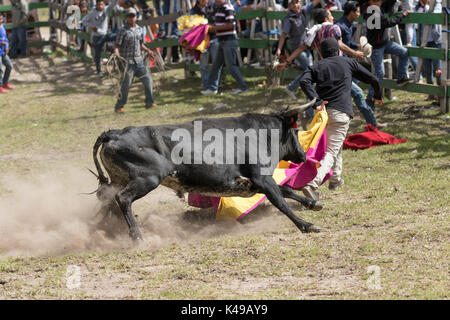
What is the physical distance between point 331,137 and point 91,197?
9.41ft

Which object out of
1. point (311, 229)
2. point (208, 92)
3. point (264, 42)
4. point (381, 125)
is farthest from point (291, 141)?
point (264, 42)

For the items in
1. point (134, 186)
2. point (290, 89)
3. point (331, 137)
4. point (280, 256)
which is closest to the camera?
point (280, 256)

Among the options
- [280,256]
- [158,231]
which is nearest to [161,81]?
[158,231]

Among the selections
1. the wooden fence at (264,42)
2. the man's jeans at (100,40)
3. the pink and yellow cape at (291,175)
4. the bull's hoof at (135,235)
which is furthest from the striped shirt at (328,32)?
the man's jeans at (100,40)

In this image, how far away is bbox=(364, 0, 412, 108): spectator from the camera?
1130cm

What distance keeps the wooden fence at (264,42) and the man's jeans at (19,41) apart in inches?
11.2

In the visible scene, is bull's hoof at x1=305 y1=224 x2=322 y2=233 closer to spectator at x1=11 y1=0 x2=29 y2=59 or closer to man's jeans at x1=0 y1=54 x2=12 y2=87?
man's jeans at x1=0 y1=54 x2=12 y2=87

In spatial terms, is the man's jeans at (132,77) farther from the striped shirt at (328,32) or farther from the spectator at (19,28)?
the spectator at (19,28)

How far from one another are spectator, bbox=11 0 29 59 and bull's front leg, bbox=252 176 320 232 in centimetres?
1703

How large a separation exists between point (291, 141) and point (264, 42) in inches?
315

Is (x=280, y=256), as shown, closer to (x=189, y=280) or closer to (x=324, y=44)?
A: (x=189, y=280)

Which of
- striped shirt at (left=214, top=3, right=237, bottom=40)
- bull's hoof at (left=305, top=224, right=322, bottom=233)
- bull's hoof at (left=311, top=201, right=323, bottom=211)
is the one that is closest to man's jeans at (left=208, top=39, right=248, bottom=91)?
striped shirt at (left=214, top=3, right=237, bottom=40)

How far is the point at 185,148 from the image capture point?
6.94 meters

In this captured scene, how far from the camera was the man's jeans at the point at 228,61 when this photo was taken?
1441cm
